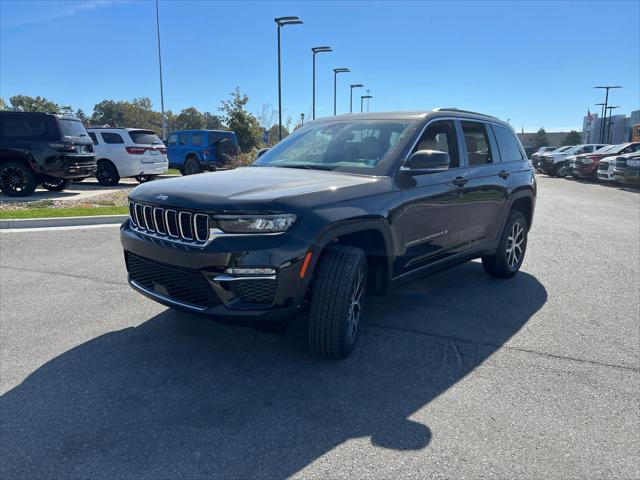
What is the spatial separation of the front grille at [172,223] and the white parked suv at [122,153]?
1269 cm

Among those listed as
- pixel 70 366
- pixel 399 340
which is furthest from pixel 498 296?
pixel 70 366

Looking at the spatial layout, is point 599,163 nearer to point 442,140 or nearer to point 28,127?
point 442,140

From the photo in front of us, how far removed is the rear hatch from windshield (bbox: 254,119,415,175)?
11761 millimetres

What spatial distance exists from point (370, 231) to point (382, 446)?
5.06 ft

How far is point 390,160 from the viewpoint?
397 cm

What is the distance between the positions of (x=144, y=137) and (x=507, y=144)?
12771mm

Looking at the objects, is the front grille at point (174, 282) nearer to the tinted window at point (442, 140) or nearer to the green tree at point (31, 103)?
the tinted window at point (442, 140)

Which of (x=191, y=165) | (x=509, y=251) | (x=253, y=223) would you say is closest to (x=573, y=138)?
(x=191, y=165)

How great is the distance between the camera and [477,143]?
16.9 ft

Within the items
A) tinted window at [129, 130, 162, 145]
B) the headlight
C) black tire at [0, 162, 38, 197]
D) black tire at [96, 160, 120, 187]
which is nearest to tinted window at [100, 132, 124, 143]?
tinted window at [129, 130, 162, 145]

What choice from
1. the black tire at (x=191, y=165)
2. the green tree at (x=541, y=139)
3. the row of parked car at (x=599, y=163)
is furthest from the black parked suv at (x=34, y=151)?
the green tree at (x=541, y=139)

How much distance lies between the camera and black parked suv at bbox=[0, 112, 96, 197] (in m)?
11.9

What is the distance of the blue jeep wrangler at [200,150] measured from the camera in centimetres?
1958

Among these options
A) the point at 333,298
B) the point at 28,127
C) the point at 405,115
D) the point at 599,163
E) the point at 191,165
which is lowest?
the point at 333,298
